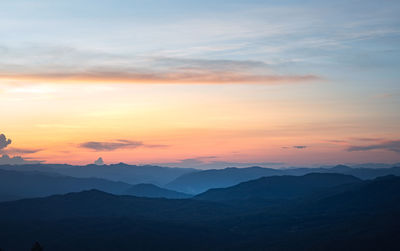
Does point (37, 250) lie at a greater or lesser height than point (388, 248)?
greater

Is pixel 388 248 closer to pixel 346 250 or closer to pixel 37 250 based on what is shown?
pixel 346 250

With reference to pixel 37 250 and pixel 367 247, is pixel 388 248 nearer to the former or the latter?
pixel 367 247

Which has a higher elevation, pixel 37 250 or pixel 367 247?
pixel 37 250

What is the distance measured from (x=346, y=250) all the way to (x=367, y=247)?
9341 mm

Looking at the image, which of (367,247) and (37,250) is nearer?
(37,250)

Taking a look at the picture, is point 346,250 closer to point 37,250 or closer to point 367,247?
point 367,247

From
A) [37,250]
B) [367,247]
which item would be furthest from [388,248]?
[37,250]

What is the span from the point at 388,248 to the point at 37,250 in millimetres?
151963

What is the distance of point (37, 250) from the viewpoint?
108 m

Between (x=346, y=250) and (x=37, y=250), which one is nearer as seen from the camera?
(x=37, y=250)

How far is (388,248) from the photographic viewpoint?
195500 mm

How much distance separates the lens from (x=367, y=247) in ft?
653

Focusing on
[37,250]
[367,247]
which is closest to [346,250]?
[367,247]

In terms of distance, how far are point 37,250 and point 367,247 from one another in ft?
485
